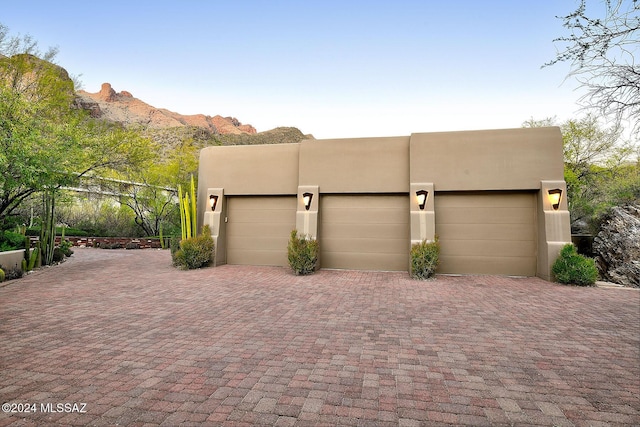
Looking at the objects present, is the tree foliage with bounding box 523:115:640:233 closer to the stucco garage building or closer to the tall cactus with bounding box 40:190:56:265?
the stucco garage building

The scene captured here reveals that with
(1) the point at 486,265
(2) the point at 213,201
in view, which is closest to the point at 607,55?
(1) the point at 486,265

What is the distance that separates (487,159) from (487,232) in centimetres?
211

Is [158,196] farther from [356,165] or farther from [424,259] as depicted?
[424,259]

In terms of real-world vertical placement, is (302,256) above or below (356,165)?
below

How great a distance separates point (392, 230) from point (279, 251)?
3.81 m

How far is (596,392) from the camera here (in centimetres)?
275

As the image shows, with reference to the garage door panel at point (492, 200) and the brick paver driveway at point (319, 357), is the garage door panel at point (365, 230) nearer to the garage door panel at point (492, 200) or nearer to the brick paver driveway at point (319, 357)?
the garage door panel at point (492, 200)

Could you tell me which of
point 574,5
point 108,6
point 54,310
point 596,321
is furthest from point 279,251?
point 108,6

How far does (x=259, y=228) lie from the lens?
35.1ft

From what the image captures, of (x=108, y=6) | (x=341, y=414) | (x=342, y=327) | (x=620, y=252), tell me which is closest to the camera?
(x=341, y=414)

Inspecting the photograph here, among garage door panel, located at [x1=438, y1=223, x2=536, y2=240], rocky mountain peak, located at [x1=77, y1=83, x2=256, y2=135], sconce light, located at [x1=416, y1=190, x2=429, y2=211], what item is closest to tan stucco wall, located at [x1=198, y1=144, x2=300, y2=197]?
sconce light, located at [x1=416, y1=190, x2=429, y2=211]

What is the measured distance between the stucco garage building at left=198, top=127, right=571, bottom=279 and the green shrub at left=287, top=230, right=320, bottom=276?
2.19ft

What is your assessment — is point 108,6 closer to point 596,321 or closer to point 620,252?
point 596,321

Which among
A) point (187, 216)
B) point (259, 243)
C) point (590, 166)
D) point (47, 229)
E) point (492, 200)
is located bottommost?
point (259, 243)
